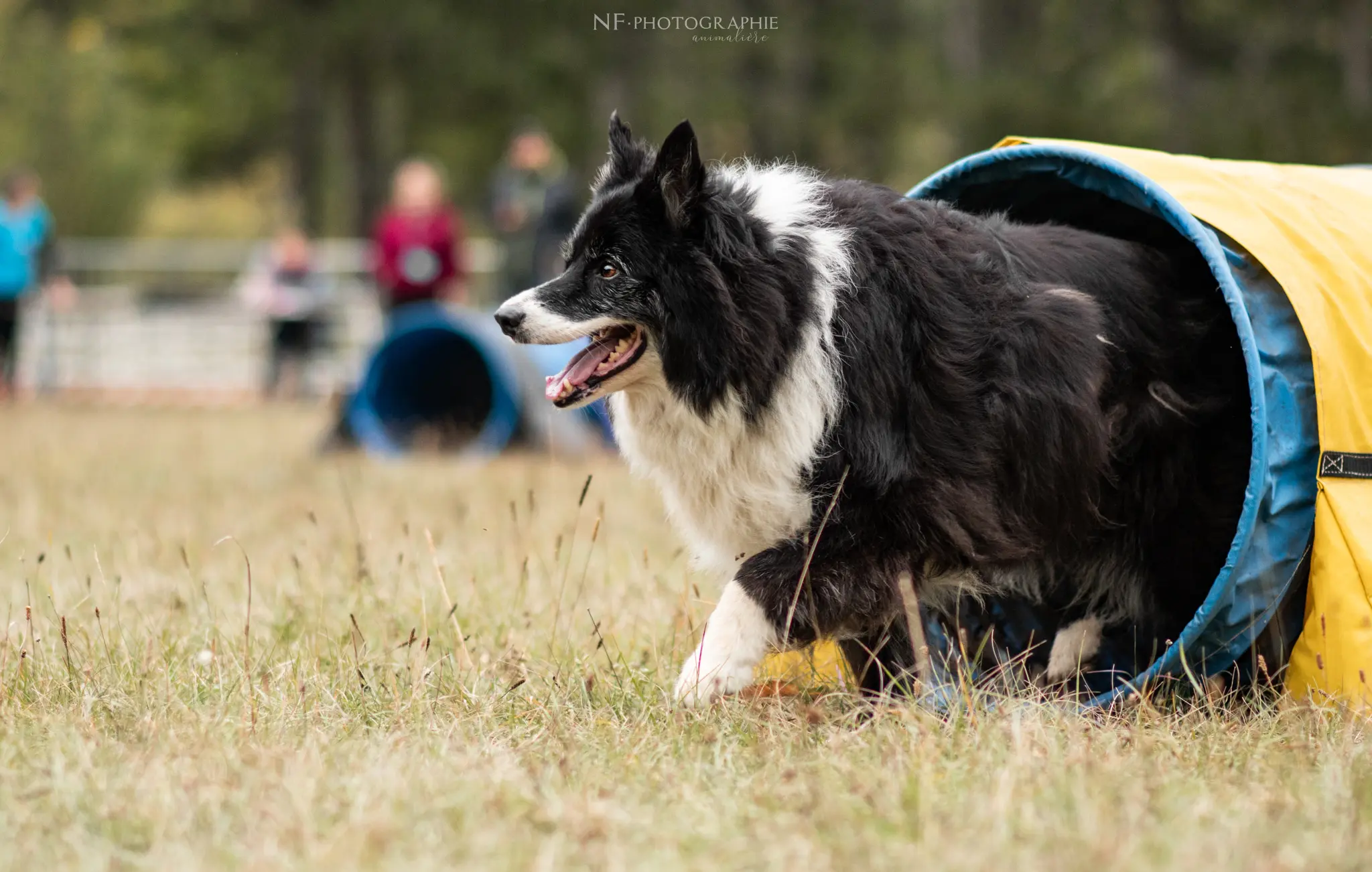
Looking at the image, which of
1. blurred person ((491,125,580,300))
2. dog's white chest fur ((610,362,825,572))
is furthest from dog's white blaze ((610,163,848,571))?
blurred person ((491,125,580,300))

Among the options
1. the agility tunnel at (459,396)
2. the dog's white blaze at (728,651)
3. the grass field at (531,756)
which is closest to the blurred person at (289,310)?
the agility tunnel at (459,396)

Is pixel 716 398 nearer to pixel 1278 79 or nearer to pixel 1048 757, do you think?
pixel 1048 757

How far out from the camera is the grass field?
2742 millimetres

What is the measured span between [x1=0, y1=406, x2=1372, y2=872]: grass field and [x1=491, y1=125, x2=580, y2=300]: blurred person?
26.5 feet

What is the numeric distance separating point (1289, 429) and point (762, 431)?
150 centimetres

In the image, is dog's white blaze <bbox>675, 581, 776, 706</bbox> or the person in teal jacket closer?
dog's white blaze <bbox>675, 581, 776, 706</bbox>

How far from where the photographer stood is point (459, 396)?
41.3ft

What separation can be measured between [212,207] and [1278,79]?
1474 inches

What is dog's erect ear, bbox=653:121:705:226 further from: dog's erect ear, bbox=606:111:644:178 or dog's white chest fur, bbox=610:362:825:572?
dog's white chest fur, bbox=610:362:825:572

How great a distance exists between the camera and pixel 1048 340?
13.1 feet

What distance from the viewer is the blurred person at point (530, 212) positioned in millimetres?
13609

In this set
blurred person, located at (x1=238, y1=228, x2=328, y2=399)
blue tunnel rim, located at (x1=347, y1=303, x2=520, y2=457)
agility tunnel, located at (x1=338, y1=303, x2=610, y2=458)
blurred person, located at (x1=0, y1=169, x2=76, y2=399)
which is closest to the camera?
blue tunnel rim, located at (x1=347, y1=303, x2=520, y2=457)

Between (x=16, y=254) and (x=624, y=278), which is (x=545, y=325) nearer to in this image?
(x=624, y=278)

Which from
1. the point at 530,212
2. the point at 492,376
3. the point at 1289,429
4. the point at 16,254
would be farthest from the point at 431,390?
the point at 1289,429
